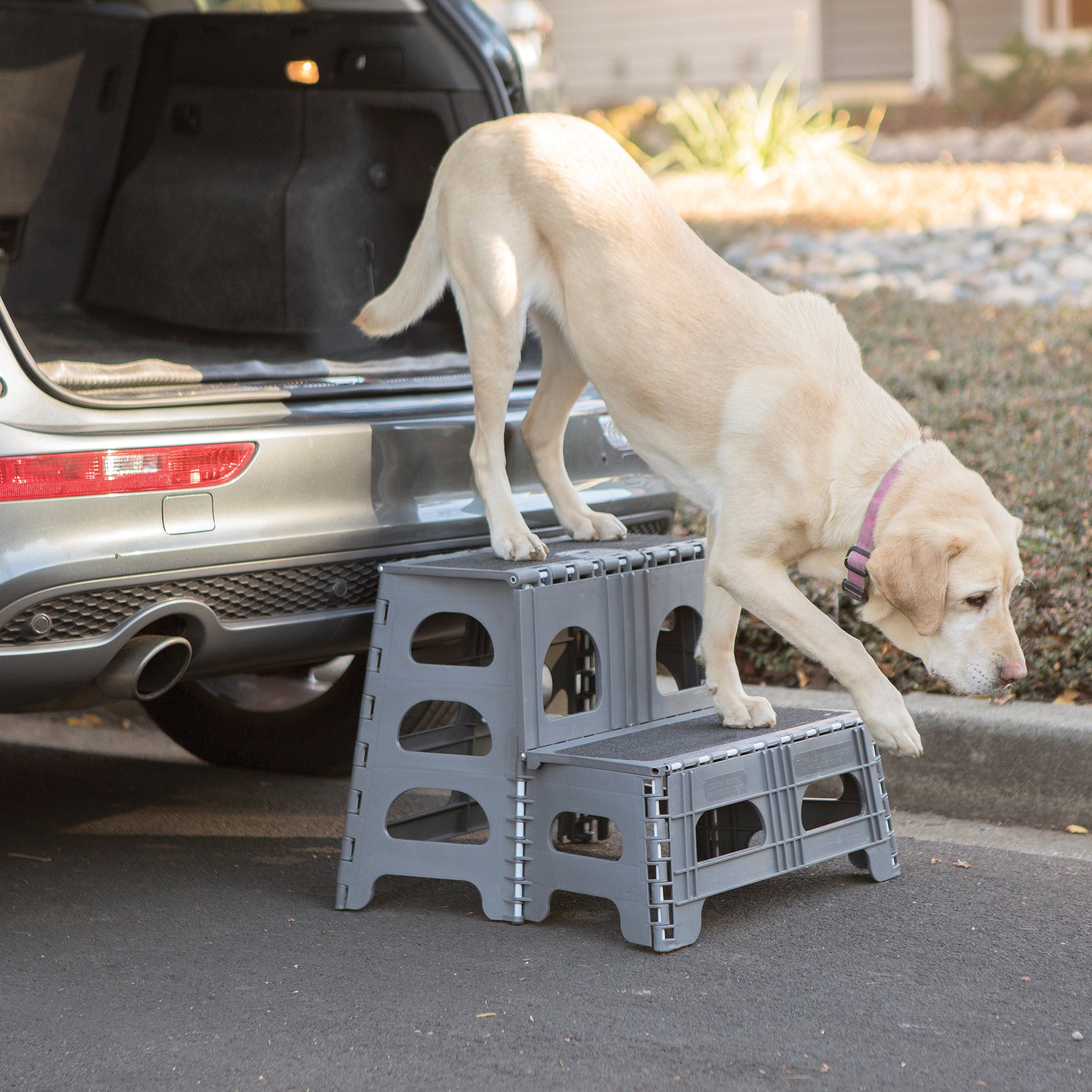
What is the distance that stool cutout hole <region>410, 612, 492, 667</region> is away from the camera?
3.78m

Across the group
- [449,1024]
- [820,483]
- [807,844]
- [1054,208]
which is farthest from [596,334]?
[1054,208]

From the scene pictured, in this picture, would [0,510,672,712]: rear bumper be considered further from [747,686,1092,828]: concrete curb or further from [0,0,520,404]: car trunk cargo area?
[747,686,1092,828]: concrete curb

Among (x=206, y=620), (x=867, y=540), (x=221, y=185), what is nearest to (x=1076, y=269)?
(x=221, y=185)

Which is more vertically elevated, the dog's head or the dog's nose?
the dog's head

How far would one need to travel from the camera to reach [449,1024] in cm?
286

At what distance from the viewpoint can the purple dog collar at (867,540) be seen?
3.20m

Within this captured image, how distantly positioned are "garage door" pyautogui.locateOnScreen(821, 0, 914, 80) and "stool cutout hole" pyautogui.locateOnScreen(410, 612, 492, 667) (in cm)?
1854

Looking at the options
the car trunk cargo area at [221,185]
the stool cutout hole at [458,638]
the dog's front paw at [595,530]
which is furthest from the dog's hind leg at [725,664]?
the car trunk cargo area at [221,185]

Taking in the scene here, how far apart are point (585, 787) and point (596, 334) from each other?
1.13m

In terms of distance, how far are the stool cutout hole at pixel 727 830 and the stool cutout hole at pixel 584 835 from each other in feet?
0.92

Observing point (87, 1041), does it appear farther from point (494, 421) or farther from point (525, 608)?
point (494, 421)

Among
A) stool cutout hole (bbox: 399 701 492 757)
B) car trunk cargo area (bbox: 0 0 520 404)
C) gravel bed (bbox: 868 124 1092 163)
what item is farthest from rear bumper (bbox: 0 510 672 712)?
gravel bed (bbox: 868 124 1092 163)

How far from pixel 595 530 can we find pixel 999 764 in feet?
4.38

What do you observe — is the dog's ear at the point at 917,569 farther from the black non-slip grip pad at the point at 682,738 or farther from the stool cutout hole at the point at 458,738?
the stool cutout hole at the point at 458,738
